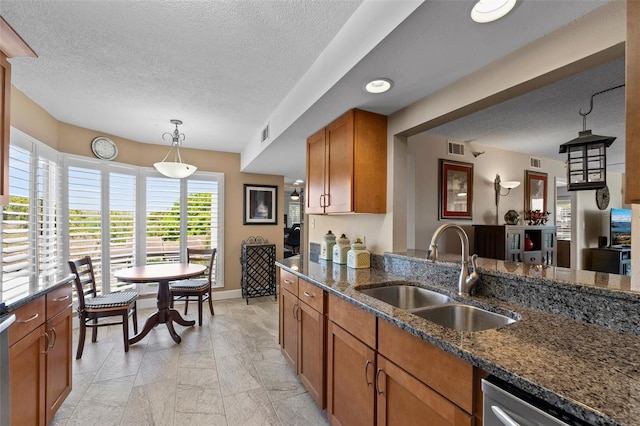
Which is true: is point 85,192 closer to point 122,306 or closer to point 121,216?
point 121,216

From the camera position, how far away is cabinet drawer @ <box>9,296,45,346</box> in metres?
1.41

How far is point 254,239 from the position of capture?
5051 millimetres

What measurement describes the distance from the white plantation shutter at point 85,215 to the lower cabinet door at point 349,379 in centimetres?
345

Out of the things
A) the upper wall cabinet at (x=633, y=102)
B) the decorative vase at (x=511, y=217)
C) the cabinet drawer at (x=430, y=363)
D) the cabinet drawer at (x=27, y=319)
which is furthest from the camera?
the decorative vase at (x=511, y=217)

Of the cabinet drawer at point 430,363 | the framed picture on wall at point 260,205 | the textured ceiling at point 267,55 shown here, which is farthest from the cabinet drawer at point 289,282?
the framed picture on wall at point 260,205

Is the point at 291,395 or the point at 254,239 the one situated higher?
the point at 254,239

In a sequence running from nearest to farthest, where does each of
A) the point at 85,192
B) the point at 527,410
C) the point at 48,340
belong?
the point at 527,410 < the point at 48,340 < the point at 85,192

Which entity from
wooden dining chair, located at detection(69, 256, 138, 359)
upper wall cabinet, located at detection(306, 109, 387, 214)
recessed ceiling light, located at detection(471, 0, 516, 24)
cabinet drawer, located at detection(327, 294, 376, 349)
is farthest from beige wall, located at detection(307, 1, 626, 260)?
wooden dining chair, located at detection(69, 256, 138, 359)

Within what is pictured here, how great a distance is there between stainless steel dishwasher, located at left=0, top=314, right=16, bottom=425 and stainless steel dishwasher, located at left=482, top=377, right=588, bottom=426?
6.35 ft

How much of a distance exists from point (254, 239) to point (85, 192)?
7.94 feet

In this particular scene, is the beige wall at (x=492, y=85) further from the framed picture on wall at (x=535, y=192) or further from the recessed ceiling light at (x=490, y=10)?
the framed picture on wall at (x=535, y=192)

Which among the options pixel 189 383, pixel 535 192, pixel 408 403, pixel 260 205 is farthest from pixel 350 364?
pixel 535 192

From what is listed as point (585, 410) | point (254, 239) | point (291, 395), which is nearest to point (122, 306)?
point (291, 395)

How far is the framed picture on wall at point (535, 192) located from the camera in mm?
4203
